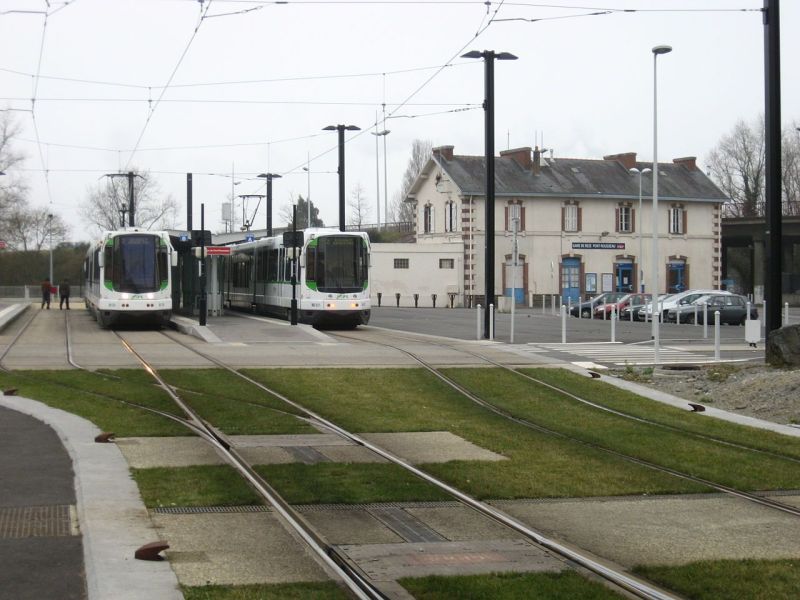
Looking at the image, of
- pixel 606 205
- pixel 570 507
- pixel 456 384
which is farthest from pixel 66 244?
pixel 570 507

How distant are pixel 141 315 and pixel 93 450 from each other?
23.4m

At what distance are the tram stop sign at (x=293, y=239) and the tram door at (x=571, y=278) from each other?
3796 centimetres

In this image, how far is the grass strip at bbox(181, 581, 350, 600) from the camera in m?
6.51

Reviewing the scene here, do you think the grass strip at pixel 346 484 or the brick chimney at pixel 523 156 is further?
the brick chimney at pixel 523 156

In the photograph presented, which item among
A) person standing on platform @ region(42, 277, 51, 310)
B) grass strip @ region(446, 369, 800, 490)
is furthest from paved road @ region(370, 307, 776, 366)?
person standing on platform @ region(42, 277, 51, 310)

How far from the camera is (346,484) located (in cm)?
1020

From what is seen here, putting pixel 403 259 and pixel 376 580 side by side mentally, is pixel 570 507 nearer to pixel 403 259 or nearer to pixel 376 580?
pixel 376 580

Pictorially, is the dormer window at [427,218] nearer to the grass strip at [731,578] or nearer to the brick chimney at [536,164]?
the brick chimney at [536,164]

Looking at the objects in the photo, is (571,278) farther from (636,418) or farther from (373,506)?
(373,506)

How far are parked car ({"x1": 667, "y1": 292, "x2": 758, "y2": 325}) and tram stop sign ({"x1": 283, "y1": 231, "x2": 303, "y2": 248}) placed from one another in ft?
57.8

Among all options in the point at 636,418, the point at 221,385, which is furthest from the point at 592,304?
the point at 636,418

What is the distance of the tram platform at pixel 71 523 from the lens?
6.63m

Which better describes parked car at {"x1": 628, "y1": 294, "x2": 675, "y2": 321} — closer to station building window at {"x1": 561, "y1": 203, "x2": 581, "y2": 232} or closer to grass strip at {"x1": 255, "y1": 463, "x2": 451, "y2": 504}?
station building window at {"x1": 561, "y1": 203, "x2": 581, "y2": 232}

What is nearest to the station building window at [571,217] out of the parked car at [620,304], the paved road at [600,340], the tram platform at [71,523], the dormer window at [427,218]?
the dormer window at [427,218]
